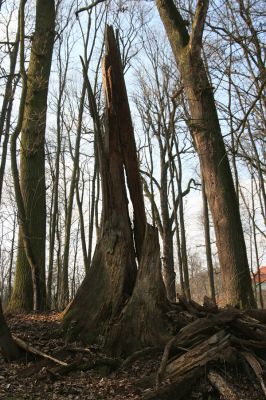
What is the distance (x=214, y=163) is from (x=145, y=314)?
367 centimetres

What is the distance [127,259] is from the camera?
563cm

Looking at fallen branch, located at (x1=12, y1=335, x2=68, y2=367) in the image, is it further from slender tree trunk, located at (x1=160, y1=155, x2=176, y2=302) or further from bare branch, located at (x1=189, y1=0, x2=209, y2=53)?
slender tree trunk, located at (x1=160, y1=155, x2=176, y2=302)

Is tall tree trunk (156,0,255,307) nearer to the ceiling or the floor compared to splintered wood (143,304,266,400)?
nearer to the ceiling

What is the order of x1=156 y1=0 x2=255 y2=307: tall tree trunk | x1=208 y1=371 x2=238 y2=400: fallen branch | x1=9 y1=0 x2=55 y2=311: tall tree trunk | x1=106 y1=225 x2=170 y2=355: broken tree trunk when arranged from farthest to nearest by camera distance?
x1=9 y1=0 x2=55 y2=311: tall tree trunk → x1=156 y1=0 x2=255 y2=307: tall tree trunk → x1=106 y1=225 x2=170 y2=355: broken tree trunk → x1=208 y1=371 x2=238 y2=400: fallen branch

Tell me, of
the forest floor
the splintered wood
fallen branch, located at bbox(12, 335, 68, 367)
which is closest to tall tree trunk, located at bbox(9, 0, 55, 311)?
fallen branch, located at bbox(12, 335, 68, 367)

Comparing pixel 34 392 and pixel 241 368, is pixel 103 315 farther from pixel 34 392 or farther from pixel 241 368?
pixel 241 368

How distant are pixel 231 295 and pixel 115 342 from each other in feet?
9.49

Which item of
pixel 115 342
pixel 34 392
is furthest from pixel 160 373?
pixel 34 392

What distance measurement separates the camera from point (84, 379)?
14.7 feet

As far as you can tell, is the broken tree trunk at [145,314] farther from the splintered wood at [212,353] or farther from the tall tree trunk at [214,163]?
the tall tree trunk at [214,163]

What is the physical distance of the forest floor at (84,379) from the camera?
4.11m

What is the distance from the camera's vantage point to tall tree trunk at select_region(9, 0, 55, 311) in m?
8.38

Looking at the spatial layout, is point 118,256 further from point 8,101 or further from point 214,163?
point 8,101

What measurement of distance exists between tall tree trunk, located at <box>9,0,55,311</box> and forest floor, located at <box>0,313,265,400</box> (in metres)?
3.32
